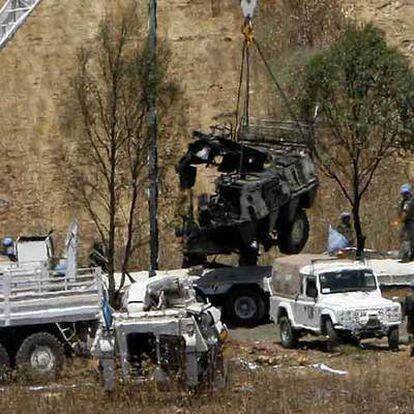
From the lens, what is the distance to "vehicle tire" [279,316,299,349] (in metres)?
22.9

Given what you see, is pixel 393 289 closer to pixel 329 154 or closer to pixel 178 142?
pixel 329 154

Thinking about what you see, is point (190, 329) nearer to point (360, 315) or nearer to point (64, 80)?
point (360, 315)

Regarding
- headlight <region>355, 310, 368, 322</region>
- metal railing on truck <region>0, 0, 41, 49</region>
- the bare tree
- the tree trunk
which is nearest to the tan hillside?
the bare tree

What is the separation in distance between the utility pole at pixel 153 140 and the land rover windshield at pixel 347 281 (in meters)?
5.37

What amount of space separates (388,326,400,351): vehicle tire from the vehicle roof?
1565 millimetres

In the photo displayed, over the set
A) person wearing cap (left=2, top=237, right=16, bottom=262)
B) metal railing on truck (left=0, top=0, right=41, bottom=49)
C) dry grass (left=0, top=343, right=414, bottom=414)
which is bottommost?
dry grass (left=0, top=343, right=414, bottom=414)

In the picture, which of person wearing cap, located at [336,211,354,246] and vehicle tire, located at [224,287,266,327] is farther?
person wearing cap, located at [336,211,354,246]

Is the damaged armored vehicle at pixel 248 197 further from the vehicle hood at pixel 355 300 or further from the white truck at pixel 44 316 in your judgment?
the white truck at pixel 44 316

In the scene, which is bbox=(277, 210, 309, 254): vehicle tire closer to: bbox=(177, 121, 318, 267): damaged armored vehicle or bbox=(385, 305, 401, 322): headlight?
bbox=(177, 121, 318, 267): damaged armored vehicle

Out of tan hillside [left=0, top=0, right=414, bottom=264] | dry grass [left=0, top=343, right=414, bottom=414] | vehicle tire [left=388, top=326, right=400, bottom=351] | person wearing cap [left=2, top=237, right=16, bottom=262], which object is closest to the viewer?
dry grass [left=0, top=343, right=414, bottom=414]

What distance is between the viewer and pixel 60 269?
925 inches

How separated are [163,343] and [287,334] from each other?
614 centimetres

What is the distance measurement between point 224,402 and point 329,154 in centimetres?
1926

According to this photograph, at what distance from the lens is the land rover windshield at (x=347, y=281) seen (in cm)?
2217
